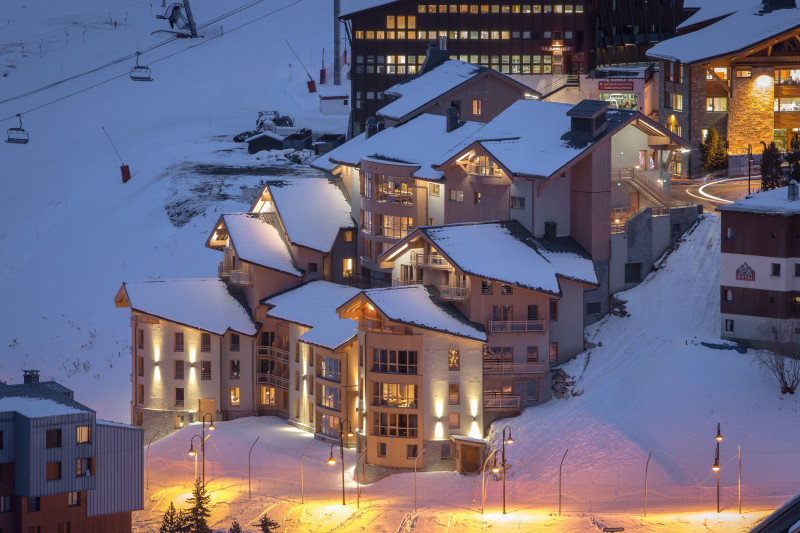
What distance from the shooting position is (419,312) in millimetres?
83625

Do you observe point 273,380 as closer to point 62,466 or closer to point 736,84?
point 62,466

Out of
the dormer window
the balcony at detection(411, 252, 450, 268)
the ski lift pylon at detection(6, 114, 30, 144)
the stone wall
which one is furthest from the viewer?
the ski lift pylon at detection(6, 114, 30, 144)

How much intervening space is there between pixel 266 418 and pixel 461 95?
1112 inches

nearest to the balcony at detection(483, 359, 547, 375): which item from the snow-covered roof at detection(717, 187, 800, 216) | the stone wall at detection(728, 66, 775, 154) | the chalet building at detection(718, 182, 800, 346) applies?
the chalet building at detection(718, 182, 800, 346)

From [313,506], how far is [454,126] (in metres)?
31.7

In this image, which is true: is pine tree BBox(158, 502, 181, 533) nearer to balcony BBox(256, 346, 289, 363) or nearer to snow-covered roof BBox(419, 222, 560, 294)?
snow-covered roof BBox(419, 222, 560, 294)

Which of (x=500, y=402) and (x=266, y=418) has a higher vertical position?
(x=500, y=402)

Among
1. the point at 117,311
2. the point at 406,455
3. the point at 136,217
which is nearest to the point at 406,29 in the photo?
the point at 136,217

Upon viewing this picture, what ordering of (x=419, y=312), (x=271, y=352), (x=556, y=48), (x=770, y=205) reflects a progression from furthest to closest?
(x=556, y=48) < (x=271, y=352) < (x=419, y=312) < (x=770, y=205)

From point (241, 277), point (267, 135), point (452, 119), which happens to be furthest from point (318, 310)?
point (267, 135)

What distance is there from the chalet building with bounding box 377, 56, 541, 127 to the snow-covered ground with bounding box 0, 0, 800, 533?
72.3 ft

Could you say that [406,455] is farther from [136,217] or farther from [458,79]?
[136,217]

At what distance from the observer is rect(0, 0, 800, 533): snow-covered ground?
247 feet

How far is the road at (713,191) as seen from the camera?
330 ft
